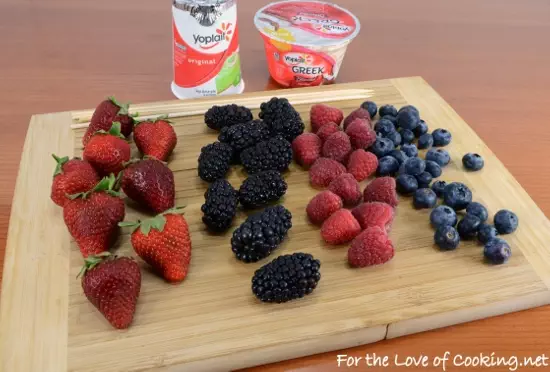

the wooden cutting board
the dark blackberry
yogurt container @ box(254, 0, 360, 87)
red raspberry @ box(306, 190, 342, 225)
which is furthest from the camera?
yogurt container @ box(254, 0, 360, 87)

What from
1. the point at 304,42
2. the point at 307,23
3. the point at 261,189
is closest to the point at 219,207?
the point at 261,189

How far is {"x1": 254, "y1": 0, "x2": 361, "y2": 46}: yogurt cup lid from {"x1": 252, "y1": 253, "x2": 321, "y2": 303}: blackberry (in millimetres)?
782

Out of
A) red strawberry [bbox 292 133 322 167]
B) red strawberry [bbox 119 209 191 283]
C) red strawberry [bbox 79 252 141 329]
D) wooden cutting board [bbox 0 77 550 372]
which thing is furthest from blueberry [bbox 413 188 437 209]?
red strawberry [bbox 79 252 141 329]

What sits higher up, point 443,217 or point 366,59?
point 443,217

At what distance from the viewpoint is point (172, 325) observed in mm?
961

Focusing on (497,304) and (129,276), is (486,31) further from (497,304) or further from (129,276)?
(129,276)

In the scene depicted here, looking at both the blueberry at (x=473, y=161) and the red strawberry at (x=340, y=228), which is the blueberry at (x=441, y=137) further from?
the red strawberry at (x=340, y=228)

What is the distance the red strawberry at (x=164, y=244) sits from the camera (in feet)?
3.31

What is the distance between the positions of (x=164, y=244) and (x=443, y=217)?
1.79 feet

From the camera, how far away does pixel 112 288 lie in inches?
36.8

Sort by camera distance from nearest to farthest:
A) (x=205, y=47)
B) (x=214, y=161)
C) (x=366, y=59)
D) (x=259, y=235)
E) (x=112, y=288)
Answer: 1. (x=112, y=288)
2. (x=259, y=235)
3. (x=214, y=161)
4. (x=205, y=47)
5. (x=366, y=59)

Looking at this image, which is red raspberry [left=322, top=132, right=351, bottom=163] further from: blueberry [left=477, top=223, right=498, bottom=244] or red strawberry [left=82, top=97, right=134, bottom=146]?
red strawberry [left=82, top=97, right=134, bottom=146]

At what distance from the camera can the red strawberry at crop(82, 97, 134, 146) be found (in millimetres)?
1327

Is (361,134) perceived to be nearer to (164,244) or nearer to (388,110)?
(388,110)
